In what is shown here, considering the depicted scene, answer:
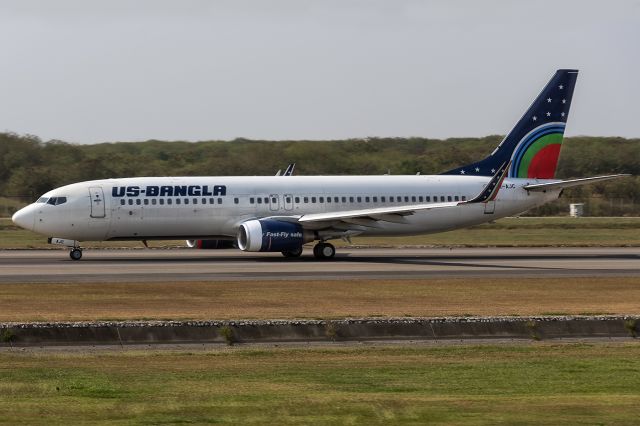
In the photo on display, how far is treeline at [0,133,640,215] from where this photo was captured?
9469 cm

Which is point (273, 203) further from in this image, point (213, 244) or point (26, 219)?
point (26, 219)

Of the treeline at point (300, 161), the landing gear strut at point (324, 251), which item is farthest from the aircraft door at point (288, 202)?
the treeline at point (300, 161)

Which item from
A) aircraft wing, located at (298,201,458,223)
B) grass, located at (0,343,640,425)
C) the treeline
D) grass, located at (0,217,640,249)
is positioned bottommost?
grass, located at (0,217,640,249)

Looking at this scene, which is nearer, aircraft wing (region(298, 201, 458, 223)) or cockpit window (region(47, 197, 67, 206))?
aircraft wing (region(298, 201, 458, 223))

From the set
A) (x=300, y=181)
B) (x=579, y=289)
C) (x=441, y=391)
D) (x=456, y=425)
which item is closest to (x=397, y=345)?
(x=441, y=391)

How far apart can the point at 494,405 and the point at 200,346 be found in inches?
298

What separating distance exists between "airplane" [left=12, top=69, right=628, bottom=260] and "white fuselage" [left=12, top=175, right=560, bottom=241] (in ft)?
0.13

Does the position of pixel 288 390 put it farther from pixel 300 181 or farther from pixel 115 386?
pixel 300 181

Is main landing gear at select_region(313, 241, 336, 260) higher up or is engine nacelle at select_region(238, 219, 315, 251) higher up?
engine nacelle at select_region(238, 219, 315, 251)

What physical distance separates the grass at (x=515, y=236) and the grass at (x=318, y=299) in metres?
21.6

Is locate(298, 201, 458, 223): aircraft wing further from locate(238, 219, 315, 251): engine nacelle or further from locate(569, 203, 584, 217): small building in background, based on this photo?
locate(569, 203, 584, 217): small building in background

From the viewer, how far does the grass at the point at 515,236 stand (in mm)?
54938

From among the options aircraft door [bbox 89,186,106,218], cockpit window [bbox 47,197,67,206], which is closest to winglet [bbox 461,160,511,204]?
aircraft door [bbox 89,186,106,218]

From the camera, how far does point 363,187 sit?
4725 cm
